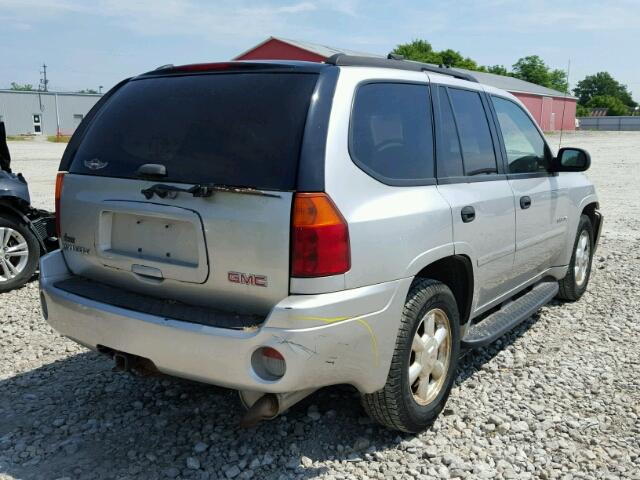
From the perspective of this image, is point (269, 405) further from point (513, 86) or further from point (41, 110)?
point (41, 110)

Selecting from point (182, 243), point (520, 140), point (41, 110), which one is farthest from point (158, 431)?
point (41, 110)

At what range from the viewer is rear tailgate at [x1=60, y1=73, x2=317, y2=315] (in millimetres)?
2725

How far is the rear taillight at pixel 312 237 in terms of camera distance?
2.64 m

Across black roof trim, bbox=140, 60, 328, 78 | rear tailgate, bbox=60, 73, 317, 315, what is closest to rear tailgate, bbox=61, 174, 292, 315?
rear tailgate, bbox=60, 73, 317, 315

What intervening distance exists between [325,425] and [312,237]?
1325 mm

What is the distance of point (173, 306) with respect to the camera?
294cm

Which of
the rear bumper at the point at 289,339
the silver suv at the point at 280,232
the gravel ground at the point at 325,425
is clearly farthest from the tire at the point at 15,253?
the rear bumper at the point at 289,339

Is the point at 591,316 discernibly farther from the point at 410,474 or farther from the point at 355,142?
the point at 355,142

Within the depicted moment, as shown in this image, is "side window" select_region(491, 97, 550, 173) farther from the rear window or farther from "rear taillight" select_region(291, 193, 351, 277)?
"rear taillight" select_region(291, 193, 351, 277)

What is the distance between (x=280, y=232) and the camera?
105 inches

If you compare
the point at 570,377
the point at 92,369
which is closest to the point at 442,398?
the point at 570,377

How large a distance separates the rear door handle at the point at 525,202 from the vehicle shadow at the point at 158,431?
1.23 m

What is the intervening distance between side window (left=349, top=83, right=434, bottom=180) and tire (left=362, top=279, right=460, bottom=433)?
2.00 feet

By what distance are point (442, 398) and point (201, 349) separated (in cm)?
147
